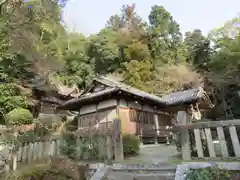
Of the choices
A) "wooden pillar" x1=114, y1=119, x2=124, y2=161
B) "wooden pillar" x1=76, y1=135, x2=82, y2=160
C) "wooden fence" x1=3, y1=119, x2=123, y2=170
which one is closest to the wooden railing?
"wooden pillar" x1=114, y1=119, x2=124, y2=161

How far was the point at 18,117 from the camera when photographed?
1745 cm

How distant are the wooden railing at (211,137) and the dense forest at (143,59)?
11536 mm

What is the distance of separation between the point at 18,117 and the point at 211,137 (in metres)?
16.5

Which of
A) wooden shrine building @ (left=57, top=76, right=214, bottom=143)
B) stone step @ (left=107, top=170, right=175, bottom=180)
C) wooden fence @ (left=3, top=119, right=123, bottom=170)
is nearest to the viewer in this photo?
stone step @ (left=107, top=170, right=175, bottom=180)

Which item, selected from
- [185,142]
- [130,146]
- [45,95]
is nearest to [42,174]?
[185,142]

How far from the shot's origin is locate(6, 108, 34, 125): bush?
56.1 ft

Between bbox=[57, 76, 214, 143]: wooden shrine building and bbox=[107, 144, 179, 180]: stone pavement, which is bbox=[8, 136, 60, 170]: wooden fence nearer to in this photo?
bbox=[107, 144, 179, 180]: stone pavement

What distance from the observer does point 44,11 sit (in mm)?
8039

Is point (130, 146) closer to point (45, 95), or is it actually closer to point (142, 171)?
point (142, 171)

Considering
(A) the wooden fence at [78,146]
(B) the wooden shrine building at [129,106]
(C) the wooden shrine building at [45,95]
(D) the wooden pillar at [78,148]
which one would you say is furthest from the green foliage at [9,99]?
(D) the wooden pillar at [78,148]

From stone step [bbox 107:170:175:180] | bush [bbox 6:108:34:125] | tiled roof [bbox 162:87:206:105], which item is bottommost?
stone step [bbox 107:170:175:180]

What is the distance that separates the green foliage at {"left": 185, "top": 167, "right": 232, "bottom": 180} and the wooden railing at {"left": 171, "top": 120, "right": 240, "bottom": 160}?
850 mm

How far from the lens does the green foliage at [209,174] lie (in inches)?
157

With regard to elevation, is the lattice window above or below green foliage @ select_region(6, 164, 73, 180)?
above
